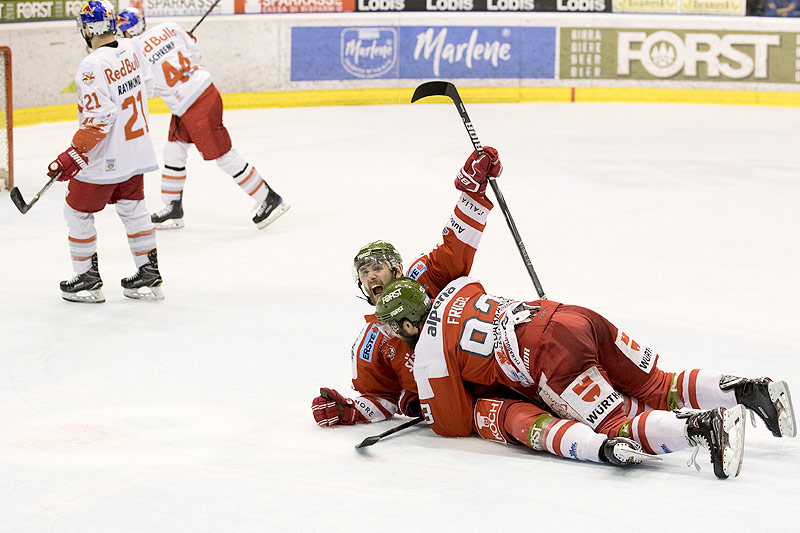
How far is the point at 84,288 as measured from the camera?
5.30 m

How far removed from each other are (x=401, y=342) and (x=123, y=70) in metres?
2.33

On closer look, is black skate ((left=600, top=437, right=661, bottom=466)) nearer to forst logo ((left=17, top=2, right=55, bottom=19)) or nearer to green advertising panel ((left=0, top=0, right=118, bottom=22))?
green advertising panel ((left=0, top=0, right=118, bottom=22))

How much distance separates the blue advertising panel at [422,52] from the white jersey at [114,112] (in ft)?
22.6

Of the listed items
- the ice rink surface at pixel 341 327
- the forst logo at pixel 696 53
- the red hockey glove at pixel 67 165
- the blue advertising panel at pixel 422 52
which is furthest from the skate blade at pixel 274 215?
the forst logo at pixel 696 53

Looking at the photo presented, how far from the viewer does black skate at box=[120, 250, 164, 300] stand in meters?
5.36

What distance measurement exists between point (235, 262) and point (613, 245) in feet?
6.91

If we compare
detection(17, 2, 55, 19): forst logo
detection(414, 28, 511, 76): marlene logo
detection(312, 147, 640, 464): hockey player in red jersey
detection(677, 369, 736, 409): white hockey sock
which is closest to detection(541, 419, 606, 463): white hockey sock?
detection(312, 147, 640, 464): hockey player in red jersey

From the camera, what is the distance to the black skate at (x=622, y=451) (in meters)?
3.10

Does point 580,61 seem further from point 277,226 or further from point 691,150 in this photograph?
point 277,226

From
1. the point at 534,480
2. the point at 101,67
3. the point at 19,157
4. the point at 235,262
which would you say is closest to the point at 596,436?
the point at 534,480

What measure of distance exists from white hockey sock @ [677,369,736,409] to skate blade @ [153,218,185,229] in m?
4.23

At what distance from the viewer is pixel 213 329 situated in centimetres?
489

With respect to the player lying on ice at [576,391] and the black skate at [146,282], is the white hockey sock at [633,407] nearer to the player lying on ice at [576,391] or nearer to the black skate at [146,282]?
the player lying on ice at [576,391]

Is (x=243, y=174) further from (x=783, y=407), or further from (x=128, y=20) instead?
(x=783, y=407)
